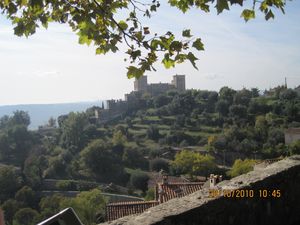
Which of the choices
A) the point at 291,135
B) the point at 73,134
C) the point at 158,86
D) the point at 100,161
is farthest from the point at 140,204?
the point at 158,86

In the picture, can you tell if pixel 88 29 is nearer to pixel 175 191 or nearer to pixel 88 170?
pixel 175 191

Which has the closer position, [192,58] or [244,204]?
[192,58]

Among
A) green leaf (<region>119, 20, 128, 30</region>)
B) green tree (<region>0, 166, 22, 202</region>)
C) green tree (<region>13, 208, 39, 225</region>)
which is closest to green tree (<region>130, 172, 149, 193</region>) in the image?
green tree (<region>13, 208, 39, 225</region>)

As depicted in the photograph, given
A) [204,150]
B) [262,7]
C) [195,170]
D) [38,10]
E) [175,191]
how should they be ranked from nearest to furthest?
[38,10]
[262,7]
[175,191]
[195,170]
[204,150]

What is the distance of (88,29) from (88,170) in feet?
180

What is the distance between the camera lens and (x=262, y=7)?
11.3 feet

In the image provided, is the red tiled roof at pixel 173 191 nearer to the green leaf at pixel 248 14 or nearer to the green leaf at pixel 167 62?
the green leaf at pixel 248 14

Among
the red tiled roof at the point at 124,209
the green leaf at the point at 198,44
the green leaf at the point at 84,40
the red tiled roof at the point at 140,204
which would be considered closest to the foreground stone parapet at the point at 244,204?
the green leaf at the point at 198,44

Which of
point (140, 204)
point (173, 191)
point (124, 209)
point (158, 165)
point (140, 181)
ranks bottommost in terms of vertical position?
point (140, 181)

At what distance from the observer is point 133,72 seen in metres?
3.15

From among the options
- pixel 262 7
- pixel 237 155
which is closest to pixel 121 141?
pixel 237 155
